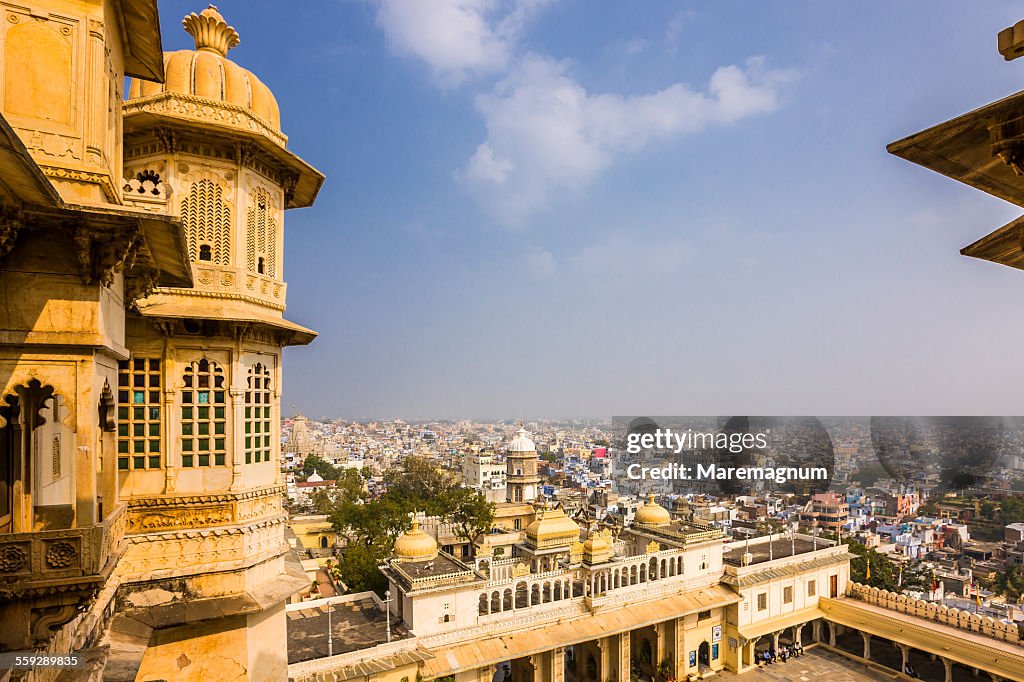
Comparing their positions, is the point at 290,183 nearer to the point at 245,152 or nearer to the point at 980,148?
the point at 245,152

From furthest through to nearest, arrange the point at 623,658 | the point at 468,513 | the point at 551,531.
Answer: the point at 468,513 → the point at 551,531 → the point at 623,658

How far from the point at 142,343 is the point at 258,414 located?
191cm

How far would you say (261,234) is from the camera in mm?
9383

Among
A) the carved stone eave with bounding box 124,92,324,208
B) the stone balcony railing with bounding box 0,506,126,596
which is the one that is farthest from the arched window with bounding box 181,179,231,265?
the stone balcony railing with bounding box 0,506,126,596

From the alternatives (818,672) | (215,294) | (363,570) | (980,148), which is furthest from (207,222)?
(818,672)

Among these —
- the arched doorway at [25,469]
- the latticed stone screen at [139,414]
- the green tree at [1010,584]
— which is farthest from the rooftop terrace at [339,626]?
the green tree at [1010,584]

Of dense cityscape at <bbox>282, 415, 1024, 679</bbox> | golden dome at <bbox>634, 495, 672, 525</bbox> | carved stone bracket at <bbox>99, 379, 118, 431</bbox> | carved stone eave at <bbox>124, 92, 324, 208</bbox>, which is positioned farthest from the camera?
dense cityscape at <bbox>282, 415, 1024, 679</bbox>

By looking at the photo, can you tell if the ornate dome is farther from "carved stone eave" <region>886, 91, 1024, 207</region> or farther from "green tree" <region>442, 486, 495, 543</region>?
"green tree" <region>442, 486, 495, 543</region>

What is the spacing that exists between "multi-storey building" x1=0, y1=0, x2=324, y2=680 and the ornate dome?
0.03m

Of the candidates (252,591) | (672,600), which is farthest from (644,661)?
(252,591)

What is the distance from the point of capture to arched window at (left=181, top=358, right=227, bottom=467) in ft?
27.5

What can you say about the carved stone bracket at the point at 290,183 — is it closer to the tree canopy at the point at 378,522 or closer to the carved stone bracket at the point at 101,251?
the carved stone bracket at the point at 101,251

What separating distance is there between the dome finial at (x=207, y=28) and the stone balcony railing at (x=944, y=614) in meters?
31.0

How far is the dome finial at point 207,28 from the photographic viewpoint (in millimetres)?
9328
